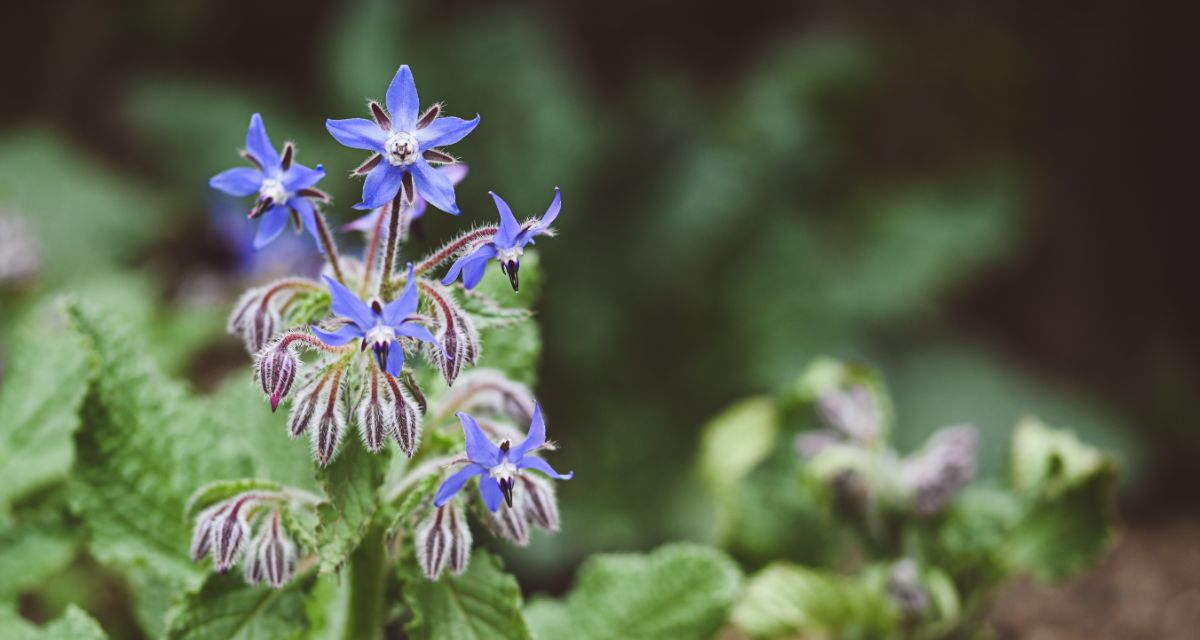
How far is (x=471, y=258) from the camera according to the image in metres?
0.99

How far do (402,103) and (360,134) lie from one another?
45 millimetres

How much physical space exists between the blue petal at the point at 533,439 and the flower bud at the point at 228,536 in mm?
268

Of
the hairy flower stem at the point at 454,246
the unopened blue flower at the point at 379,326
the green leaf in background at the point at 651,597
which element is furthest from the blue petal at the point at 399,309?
the green leaf in background at the point at 651,597

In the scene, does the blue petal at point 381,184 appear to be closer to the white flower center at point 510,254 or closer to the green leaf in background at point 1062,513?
the white flower center at point 510,254

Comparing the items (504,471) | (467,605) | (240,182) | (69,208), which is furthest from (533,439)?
(69,208)

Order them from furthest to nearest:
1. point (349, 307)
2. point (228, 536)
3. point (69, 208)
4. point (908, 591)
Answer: point (69, 208) < point (908, 591) < point (228, 536) < point (349, 307)

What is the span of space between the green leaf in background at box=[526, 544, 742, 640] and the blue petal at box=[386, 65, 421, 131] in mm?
729

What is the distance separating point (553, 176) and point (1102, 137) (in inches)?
66.2

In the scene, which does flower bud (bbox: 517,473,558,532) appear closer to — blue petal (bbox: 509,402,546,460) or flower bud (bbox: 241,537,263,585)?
blue petal (bbox: 509,402,546,460)

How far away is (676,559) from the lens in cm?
146

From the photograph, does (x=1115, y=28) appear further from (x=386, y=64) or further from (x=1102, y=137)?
(x=386, y=64)

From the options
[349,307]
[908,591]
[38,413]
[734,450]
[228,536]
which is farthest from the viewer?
[734,450]

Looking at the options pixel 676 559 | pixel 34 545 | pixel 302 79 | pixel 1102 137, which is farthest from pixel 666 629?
pixel 302 79

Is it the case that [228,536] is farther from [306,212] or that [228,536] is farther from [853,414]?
[853,414]
